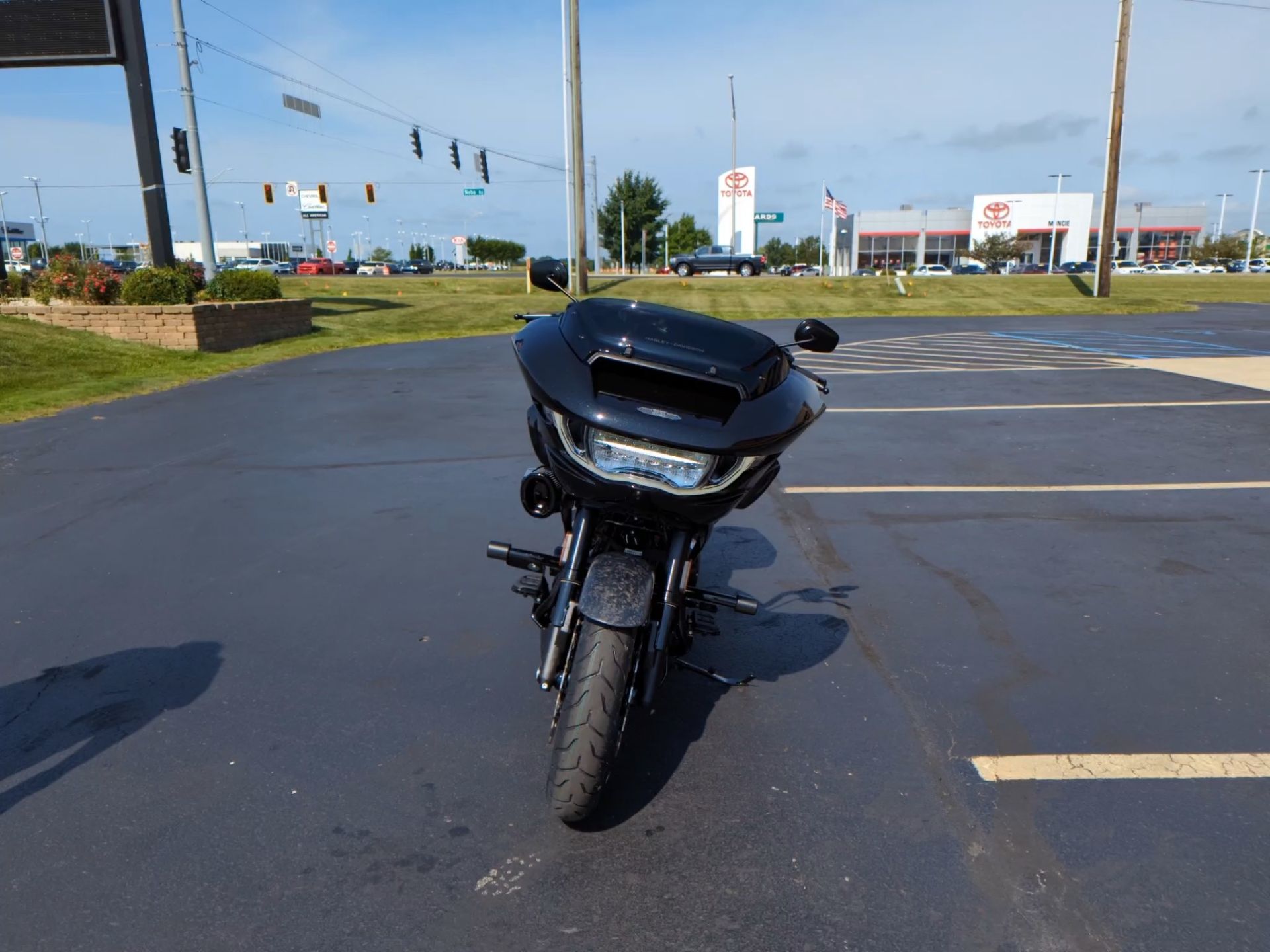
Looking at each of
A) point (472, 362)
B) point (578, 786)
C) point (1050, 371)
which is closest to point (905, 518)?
point (578, 786)

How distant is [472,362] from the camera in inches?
617

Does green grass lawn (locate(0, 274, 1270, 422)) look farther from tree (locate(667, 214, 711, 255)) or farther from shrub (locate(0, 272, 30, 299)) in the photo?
tree (locate(667, 214, 711, 255))

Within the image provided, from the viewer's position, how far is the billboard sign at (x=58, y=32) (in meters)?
18.1

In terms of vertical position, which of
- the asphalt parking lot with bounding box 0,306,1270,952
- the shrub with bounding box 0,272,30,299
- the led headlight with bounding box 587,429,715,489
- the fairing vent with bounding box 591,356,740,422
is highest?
the shrub with bounding box 0,272,30,299

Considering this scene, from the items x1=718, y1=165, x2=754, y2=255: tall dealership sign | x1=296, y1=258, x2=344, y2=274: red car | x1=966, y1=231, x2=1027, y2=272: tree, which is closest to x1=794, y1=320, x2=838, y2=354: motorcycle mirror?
x1=296, y1=258, x2=344, y2=274: red car

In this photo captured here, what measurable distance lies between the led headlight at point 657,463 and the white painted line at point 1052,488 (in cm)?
402

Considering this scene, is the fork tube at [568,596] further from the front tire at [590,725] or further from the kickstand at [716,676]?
the kickstand at [716,676]

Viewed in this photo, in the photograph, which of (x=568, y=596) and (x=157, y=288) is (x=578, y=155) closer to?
(x=157, y=288)

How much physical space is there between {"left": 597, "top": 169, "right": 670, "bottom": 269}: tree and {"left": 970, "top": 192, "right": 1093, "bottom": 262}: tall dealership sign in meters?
33.1

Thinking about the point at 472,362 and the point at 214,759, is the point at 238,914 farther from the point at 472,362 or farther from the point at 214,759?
the point at 472,362

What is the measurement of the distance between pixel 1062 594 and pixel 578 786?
3096mm

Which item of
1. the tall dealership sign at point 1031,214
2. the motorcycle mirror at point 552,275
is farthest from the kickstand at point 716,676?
the tall dealership sign at point 1031,214

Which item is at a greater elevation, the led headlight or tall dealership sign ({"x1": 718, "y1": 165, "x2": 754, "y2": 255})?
tall dealership sign ({"x1": 718, "y1": 165, "x2": 754, "y2": 255})

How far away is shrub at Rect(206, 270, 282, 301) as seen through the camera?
727 inches
